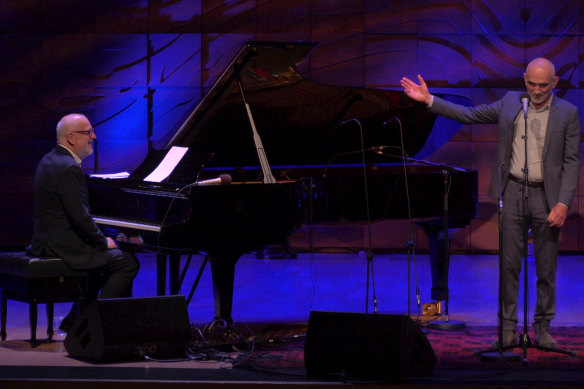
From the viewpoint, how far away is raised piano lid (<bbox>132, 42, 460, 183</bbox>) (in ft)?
17.9

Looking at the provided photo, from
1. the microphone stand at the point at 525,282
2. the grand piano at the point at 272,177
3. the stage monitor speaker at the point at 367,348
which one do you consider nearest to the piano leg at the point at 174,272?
the grand piano at the point at 272,177

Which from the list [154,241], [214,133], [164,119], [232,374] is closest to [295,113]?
[214,133]

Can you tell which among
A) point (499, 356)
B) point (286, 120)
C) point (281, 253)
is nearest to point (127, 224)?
point (286, 120)

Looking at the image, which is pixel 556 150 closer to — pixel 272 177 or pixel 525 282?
pixel 525 282

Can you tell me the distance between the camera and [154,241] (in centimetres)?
486

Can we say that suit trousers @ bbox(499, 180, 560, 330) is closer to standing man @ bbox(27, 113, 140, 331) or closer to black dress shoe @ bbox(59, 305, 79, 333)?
standing man @ bbox(27, 113, 140, 331)

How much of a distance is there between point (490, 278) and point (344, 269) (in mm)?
1468

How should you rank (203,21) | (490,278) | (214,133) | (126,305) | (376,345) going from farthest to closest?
(203,21)
(490,278)
(214,133)
(126,305)
(376,345)

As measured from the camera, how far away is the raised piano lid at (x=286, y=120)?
17.9ft

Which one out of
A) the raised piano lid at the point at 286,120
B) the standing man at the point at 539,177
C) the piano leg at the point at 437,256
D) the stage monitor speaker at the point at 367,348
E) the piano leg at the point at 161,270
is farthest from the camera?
the piano leg at the point at 437,256

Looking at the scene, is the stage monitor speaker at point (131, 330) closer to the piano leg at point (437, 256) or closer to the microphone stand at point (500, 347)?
the microphone stand at point (500, 347)

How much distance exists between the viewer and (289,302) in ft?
22.0

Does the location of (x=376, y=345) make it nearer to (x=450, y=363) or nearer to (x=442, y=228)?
(x=450, y=363)

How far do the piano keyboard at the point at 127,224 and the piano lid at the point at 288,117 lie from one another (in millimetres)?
600
